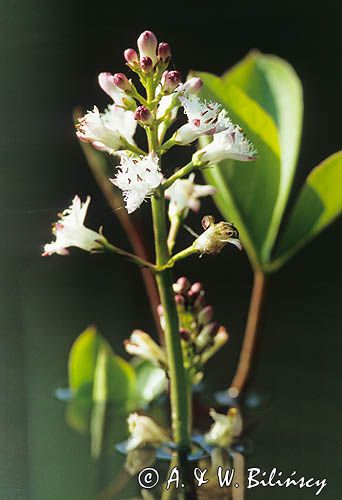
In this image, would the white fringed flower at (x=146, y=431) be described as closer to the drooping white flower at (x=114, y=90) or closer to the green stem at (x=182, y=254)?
the green stem at (x=182, y=254)

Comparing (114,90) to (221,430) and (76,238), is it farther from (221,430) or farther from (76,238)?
(221,430)

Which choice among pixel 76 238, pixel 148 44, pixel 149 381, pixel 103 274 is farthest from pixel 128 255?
pixel 103 274

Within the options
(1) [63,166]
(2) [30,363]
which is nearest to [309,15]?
(1) [63,166]

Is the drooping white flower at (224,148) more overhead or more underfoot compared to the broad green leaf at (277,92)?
more underfoot

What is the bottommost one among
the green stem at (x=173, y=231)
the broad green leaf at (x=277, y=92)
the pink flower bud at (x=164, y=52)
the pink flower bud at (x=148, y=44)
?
the green stem at (x=173, y=231)

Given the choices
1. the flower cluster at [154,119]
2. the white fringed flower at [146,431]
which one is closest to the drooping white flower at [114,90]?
the flower cluster at [154,119]

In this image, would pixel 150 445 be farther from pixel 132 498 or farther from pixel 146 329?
pixel 146 329
